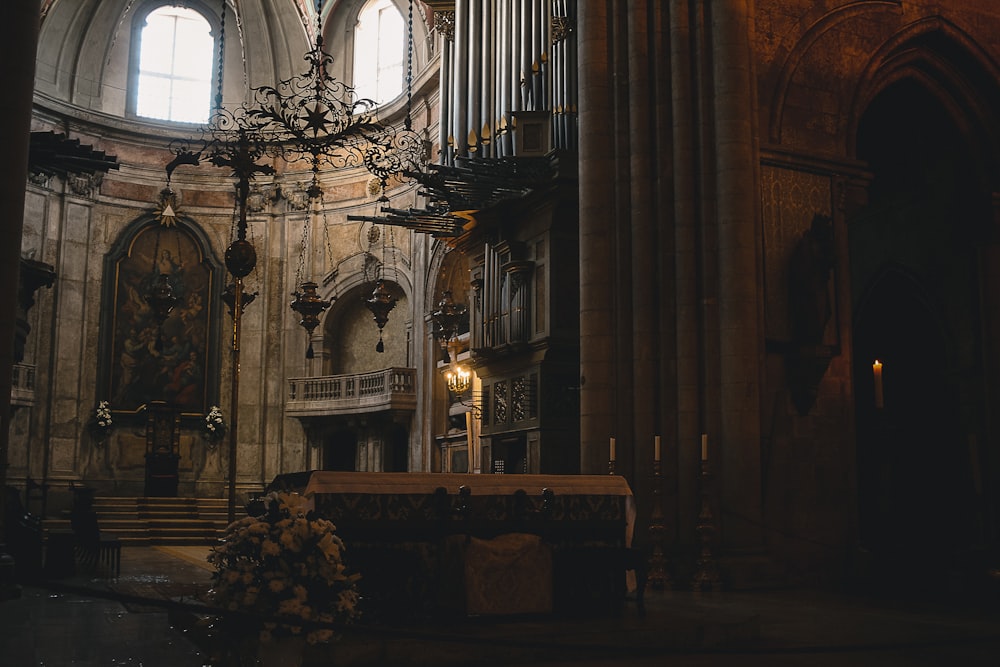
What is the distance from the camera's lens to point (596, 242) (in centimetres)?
1197

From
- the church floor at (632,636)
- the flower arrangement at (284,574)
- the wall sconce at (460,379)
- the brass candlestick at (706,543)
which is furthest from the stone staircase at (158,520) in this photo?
the flower arrangement at (284,574)

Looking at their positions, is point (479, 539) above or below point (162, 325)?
below

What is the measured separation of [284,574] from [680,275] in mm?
7302

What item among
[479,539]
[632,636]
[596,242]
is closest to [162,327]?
[596,242]

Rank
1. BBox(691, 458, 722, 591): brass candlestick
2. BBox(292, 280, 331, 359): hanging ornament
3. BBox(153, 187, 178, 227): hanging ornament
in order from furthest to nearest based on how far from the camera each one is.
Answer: BBox(153, 187, 178, 227): hanging ornament, BBox(292, 280, 331, 359): hanging ornament, BBox(691, 458, 722, 591): brass candlestick

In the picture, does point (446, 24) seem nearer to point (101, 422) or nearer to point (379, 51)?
point (379, 51)

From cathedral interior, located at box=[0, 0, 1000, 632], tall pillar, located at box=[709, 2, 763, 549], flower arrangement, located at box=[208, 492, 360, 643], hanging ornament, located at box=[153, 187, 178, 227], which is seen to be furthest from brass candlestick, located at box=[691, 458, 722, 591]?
hanging ornament, located at box=[153, 187, 178, 227]

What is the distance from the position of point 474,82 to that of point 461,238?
3128 millimetres

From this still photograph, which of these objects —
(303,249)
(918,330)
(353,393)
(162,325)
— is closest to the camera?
(918,330)

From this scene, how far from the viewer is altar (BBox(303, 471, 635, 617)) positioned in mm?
7348

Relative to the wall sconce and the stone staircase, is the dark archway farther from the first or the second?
the wall sconce

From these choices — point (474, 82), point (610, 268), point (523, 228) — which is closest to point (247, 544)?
point (610, 268)

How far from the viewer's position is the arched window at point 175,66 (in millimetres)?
29219

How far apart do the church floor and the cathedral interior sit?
5.10ft
